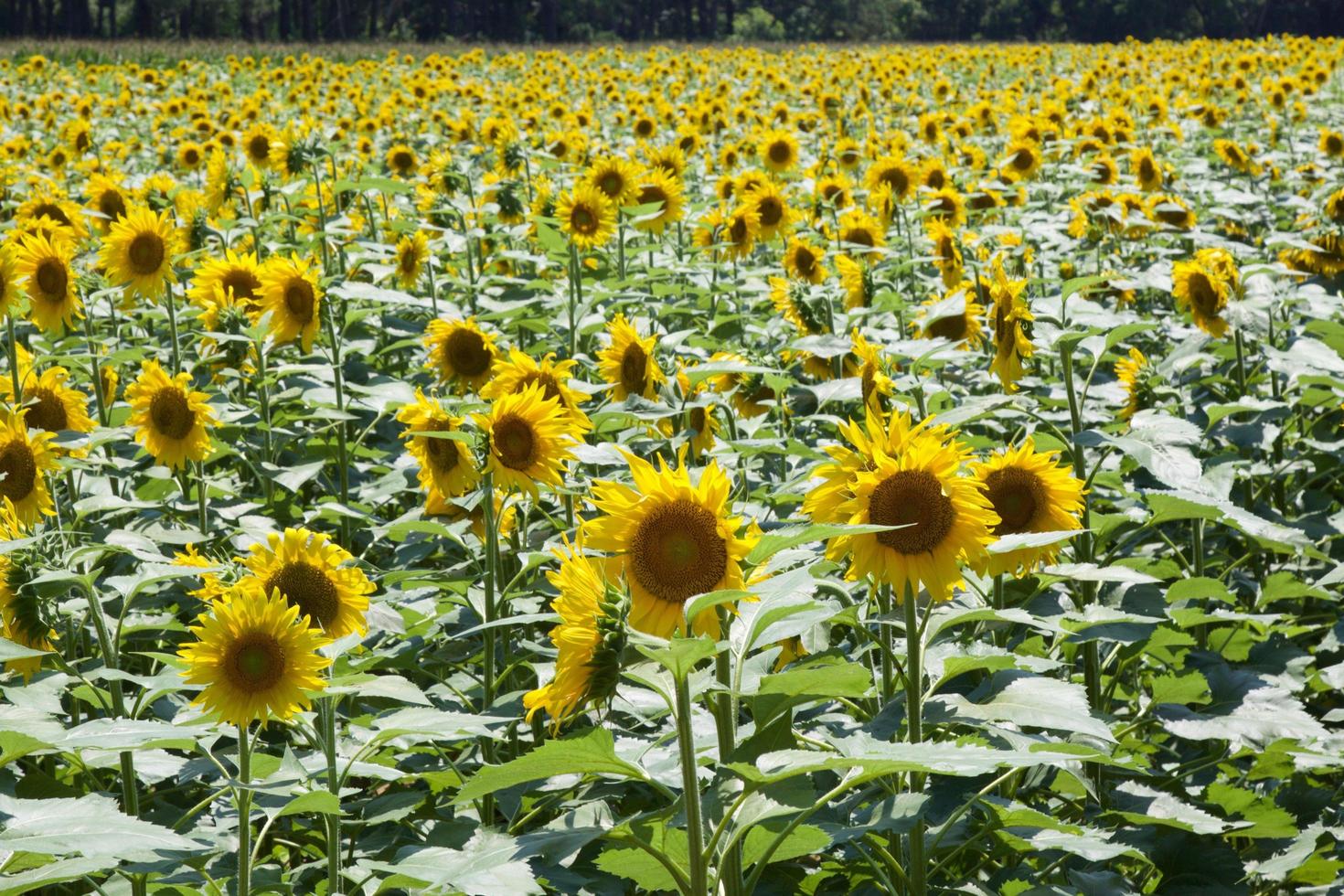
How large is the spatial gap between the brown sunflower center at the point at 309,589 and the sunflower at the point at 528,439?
1.67 feet

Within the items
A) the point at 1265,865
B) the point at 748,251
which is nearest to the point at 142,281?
the point at 748,251

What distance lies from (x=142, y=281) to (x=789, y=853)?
3.84 m

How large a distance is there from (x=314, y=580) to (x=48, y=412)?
6.01 feet

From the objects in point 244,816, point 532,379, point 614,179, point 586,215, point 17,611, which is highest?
point 614,179

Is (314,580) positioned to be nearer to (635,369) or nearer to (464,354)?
(635,369)

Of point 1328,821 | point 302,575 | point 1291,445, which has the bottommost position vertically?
point 1328,821

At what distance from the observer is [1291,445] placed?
15.7 ft

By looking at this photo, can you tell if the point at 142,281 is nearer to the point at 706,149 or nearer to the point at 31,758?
the point at 31,758

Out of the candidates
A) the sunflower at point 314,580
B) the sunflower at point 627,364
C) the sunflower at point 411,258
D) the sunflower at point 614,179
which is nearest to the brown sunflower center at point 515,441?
the sunflower at point 314,580

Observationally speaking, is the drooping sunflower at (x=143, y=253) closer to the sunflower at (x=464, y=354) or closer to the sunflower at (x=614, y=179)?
the sunflower at (x=464, y=354)

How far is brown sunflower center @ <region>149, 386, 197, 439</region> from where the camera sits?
3756mm

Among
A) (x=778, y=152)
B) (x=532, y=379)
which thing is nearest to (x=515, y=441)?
(x=532, y=379)

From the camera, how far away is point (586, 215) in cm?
565

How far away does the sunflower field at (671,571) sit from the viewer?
6.40 ft
